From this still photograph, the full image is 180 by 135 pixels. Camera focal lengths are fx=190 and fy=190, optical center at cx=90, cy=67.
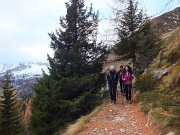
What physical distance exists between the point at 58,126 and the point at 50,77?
4.37 m

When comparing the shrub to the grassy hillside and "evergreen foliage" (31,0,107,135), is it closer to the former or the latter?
the grassy hillside

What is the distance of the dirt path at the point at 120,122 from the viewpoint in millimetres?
8273

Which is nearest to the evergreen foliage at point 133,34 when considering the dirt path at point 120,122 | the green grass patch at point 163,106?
the green grass patch at point 163,106

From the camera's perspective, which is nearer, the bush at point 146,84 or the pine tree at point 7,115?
the bush at point 146,84

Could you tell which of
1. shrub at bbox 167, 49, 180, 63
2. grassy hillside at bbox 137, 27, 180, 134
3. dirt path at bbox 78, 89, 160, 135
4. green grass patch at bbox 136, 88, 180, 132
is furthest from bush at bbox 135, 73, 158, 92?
shrub at bbox 167, 49, 180, 63

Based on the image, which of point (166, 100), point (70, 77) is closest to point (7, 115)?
point (70, 77)

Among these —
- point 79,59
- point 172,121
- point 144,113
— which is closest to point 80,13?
point 79,59

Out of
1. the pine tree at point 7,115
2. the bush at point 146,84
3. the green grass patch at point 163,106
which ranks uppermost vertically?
the bush at point 146,84

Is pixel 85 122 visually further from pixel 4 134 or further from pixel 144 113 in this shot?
pixel 4 134

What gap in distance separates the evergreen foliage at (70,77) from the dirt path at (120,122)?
9.80 ft

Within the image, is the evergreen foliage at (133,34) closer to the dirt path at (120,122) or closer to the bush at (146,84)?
the bush at (146,84)

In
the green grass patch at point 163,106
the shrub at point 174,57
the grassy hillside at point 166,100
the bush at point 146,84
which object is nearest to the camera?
the green grass patch at point 163,106

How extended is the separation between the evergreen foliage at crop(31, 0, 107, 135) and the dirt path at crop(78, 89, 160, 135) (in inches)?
118

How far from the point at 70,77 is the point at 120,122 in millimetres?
6758
